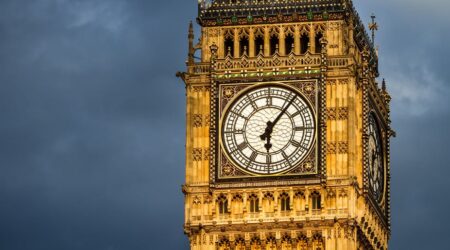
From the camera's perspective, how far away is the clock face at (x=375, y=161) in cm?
8562

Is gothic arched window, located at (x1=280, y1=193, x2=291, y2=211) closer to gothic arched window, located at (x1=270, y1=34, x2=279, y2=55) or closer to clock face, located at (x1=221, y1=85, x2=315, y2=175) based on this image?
clock face, located at (x1=221, y1=85, x2=315, y2=175)

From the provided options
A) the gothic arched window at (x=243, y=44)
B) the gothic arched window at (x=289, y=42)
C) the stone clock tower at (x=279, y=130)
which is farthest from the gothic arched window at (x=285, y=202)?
the gothic arched window at (x=243, y=44)

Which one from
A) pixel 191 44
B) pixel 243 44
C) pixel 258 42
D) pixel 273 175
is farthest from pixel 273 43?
pixel 273 175

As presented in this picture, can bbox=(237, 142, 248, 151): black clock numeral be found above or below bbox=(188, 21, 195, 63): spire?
below

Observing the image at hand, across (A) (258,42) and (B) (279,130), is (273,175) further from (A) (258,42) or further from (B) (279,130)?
(A) (258,42)

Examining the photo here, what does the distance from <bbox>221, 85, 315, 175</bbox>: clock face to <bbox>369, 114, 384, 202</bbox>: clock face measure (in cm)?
311

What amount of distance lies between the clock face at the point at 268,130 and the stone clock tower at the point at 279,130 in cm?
3

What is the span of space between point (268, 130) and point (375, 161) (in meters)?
4.66

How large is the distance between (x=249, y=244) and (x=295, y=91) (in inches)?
201

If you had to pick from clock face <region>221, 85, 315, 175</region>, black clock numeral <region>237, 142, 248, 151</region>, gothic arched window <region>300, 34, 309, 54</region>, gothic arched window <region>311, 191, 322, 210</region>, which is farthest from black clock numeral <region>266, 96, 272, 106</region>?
gothic arched window <region>311, 191, 322, 210</region>

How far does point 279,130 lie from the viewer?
83625 millimetres

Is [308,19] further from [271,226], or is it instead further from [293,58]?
[271,226]

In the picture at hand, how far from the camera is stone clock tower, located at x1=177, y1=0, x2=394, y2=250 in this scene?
271 ft

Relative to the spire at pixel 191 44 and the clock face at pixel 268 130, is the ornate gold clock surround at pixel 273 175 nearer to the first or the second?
the clock face at pixel 268 130
